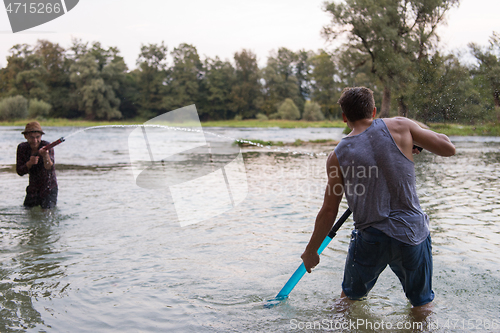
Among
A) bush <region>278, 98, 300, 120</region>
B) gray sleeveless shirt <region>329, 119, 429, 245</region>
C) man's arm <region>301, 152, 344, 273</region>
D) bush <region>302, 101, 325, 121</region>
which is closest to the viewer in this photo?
gray sleeveless shirt <region>329, 119, 429, 245</region>

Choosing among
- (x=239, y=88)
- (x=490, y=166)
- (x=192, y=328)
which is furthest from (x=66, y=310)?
(x=239, y=88)

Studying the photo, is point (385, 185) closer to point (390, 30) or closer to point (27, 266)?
point (27, 266)

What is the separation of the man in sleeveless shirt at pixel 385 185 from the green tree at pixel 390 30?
111 feet

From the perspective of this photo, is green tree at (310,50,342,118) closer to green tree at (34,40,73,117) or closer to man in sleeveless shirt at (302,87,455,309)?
green tree at (34,40,73,117)

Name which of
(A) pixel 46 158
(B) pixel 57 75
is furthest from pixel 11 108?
(A) pixel 46 158

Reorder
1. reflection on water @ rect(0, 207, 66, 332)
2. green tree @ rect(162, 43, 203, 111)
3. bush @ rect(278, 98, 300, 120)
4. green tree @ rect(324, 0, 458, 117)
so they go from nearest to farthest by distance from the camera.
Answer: reflection on water @ rect(0, 207, 66, 332), green tree @ rect(324, 0, 458, 117), bush @ rect(278, 98, 300, 120), green tree @ rect(162, 43, 203, 111)

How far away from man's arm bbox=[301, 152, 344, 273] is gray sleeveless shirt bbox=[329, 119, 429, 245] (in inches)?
4.4

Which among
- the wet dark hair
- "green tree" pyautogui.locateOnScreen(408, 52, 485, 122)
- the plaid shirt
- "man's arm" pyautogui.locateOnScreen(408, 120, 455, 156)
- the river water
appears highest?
"green tree" pyautogui.locateOnScreen(408, 52, 485, 122)

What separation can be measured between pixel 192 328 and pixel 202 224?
11.8 ft

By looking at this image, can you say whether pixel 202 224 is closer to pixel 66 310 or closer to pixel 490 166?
pixel 66 310

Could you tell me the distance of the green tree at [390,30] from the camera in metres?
34.8

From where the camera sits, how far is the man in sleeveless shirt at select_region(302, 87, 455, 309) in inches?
A: 108

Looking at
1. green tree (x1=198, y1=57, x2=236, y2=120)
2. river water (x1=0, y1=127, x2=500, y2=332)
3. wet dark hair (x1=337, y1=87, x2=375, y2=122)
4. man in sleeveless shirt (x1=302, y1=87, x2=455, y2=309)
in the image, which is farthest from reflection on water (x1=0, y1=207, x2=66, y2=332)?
green tree (x1=198, y1=57, x2=236, y2=120)

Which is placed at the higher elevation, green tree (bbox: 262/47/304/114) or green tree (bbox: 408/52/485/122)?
green tree (bbox: 262/47/304/114)
